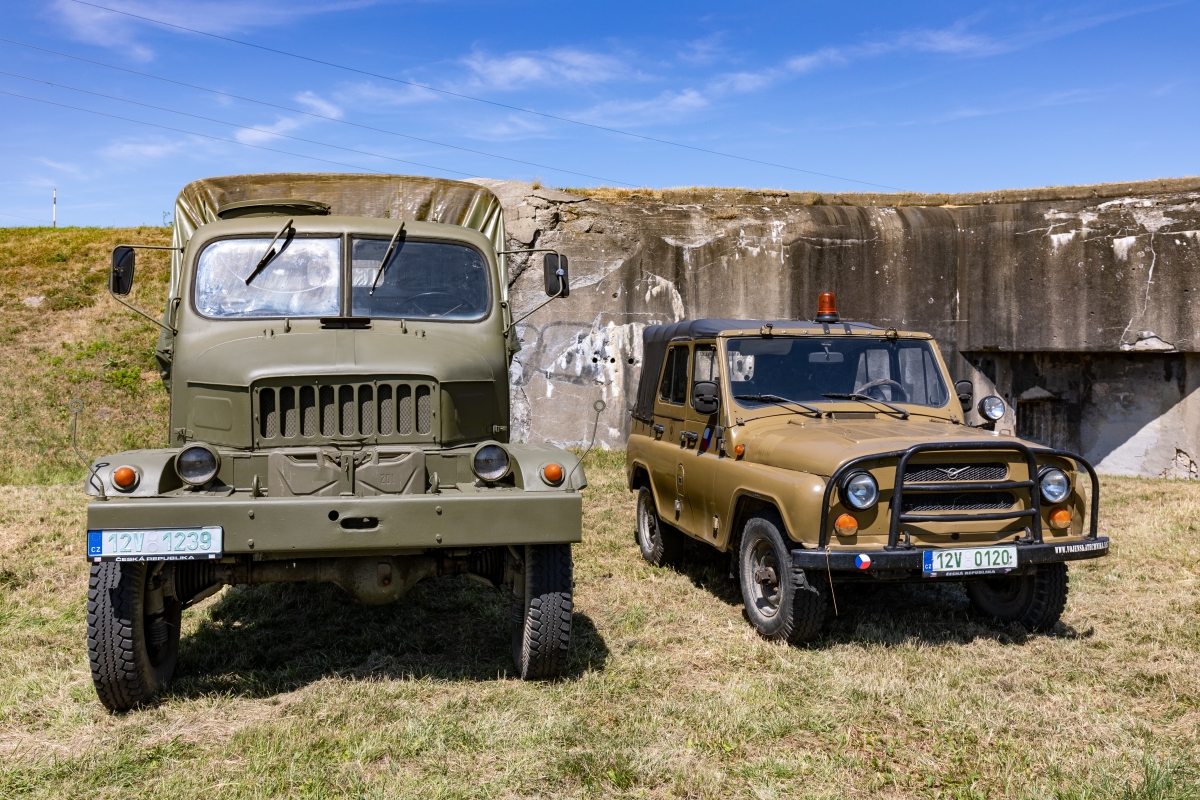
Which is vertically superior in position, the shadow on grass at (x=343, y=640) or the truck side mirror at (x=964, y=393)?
the truck side mirror at (x=964, y=393)

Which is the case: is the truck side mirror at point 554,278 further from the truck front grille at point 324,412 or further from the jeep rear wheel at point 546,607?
the jeep rear wheel at point 546,607

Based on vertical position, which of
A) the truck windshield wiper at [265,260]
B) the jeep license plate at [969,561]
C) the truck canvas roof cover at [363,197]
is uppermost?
the truck canvas roof cover at [363,197]

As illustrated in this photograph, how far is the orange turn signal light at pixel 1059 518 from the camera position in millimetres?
5125

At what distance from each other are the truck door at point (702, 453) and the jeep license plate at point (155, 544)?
308 centimetres

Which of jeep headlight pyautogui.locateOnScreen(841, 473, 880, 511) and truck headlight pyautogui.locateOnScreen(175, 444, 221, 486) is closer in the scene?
truck headlight pyautogui.locateOnScreen(175, 444, 221, 486)

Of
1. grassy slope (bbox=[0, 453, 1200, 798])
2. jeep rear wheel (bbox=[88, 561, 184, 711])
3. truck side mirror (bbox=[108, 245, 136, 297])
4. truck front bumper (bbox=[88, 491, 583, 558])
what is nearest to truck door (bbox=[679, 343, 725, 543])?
grassy slope (bbox=[0, 453, 1200, 798])

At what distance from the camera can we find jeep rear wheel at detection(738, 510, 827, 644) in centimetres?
494

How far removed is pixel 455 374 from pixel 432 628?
1722 millimetres

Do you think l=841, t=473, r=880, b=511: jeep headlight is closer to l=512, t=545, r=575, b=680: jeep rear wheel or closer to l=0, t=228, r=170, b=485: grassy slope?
l=512, t=545, r=575, b=680: jeep rear wheel

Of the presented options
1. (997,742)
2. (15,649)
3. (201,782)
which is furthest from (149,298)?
(997,742)

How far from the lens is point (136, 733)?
12.7ft

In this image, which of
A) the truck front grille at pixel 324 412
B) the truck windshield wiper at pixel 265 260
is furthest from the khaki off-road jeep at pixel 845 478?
the truck windshield wiper at pixel 265 260

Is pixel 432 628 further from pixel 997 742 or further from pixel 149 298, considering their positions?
pixel 149 298

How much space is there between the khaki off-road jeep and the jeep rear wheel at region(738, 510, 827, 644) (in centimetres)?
1
